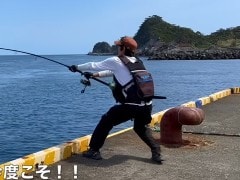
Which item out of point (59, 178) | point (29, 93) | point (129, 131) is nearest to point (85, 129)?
point (129, 131)

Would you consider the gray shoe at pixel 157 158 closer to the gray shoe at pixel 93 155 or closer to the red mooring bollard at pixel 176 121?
the gray shoe at pixel 93 155

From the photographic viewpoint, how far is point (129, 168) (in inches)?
244

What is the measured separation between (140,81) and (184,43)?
557 ft

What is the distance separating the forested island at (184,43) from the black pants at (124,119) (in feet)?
413

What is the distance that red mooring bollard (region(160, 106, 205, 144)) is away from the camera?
7.26 metres

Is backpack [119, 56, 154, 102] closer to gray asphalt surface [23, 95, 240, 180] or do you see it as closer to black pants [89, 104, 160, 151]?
black pants [89, 104, 160, 151]

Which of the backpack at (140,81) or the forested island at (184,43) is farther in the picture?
the forested island at (184,43)

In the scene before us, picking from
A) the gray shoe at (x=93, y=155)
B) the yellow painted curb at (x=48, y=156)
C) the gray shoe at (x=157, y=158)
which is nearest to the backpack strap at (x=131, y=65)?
the gray shoe at (x=157, y=158)

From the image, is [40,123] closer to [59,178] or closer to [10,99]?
[10,99]

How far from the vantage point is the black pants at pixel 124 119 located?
20.4 ft

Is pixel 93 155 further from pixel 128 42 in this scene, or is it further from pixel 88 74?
pixel 128 42

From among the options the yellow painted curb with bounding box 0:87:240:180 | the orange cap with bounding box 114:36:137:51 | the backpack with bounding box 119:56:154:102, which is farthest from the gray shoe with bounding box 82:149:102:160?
the orange cap with bounding box 114:36:137:51

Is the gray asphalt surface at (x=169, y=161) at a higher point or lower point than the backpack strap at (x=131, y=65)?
lower

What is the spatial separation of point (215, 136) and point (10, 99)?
86.3 ft
